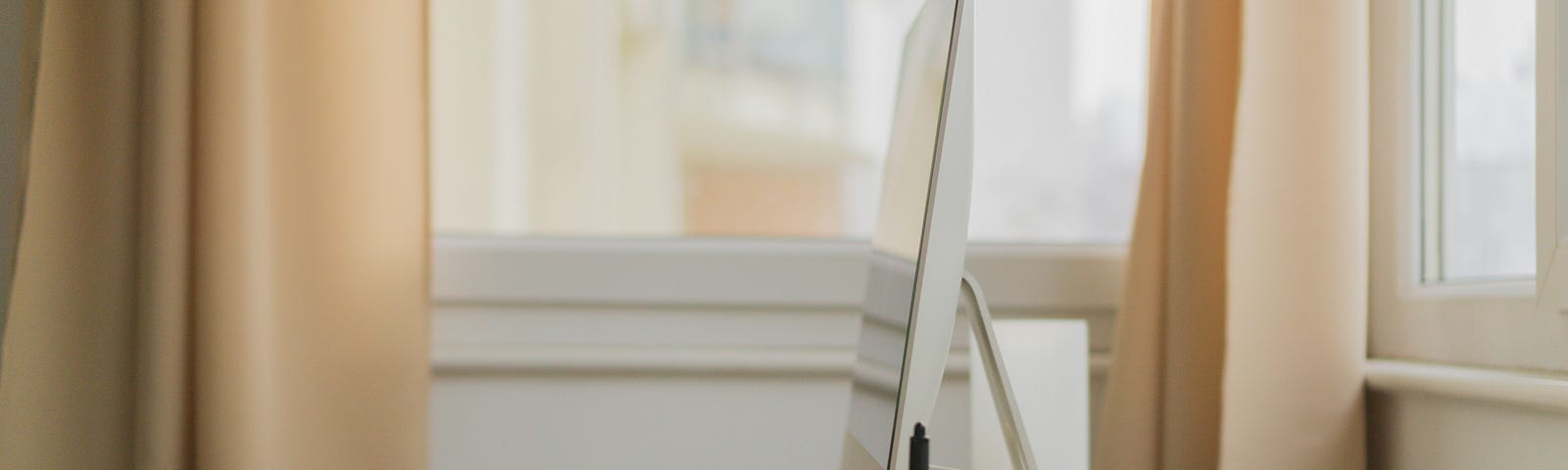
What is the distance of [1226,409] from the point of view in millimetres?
1146

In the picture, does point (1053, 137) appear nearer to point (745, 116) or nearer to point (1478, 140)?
point (745, 116)

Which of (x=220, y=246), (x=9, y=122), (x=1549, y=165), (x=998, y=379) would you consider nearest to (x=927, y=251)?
(x=998, y=379)

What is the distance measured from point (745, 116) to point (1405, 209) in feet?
2.66

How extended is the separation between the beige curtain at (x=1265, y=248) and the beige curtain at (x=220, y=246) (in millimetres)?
844

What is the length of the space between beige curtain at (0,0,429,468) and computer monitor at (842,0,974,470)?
0.71 m

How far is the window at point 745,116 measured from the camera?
1.53 metres

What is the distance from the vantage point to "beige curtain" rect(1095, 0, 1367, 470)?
3.76ft

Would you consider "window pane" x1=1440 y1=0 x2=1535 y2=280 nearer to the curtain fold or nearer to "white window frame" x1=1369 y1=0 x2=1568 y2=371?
"white window frame" x1=1369 y1=0 x2=1568 y2=371

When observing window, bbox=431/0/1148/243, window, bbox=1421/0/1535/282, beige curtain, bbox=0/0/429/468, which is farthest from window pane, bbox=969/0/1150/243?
beige curtain, bbox=0/0/429/468

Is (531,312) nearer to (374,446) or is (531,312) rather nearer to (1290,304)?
(374,446)

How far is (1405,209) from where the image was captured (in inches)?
48.1

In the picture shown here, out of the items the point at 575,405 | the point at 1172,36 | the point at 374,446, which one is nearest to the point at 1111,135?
the point at 1172,36

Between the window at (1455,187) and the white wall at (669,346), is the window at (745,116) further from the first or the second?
the window at (1455,187)

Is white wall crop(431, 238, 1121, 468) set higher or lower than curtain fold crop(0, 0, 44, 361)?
lower
